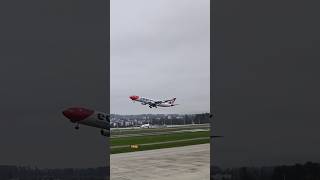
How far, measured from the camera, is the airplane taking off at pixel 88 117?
217 inches

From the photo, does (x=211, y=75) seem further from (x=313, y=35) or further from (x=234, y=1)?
(x=313, y=35)

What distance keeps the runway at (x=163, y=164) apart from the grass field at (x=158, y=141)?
0.22ft

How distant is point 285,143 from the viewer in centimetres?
612

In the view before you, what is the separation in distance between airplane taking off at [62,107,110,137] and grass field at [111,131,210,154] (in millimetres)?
238

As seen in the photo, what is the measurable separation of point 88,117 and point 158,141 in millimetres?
1051

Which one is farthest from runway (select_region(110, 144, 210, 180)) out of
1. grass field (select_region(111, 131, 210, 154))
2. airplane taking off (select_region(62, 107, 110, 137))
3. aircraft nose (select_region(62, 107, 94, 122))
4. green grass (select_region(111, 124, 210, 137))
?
aircraft nose (select_region(62, 107, 94, 122))

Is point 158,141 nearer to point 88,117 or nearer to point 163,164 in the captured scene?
point 163,164

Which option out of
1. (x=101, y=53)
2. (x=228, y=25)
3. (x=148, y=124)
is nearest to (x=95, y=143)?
(x=148, y=124)

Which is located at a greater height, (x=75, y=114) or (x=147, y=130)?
(x=75, y=114)

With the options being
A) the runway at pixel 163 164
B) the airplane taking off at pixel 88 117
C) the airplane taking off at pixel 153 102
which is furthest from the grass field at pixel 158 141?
the airplane taking off at pixel 153 102

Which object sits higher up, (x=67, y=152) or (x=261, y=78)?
(x=261, y=78)

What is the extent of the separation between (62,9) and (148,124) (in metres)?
1.78

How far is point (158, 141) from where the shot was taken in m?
6.07

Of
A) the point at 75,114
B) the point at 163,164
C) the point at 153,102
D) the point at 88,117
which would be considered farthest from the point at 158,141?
the point at 75,114
